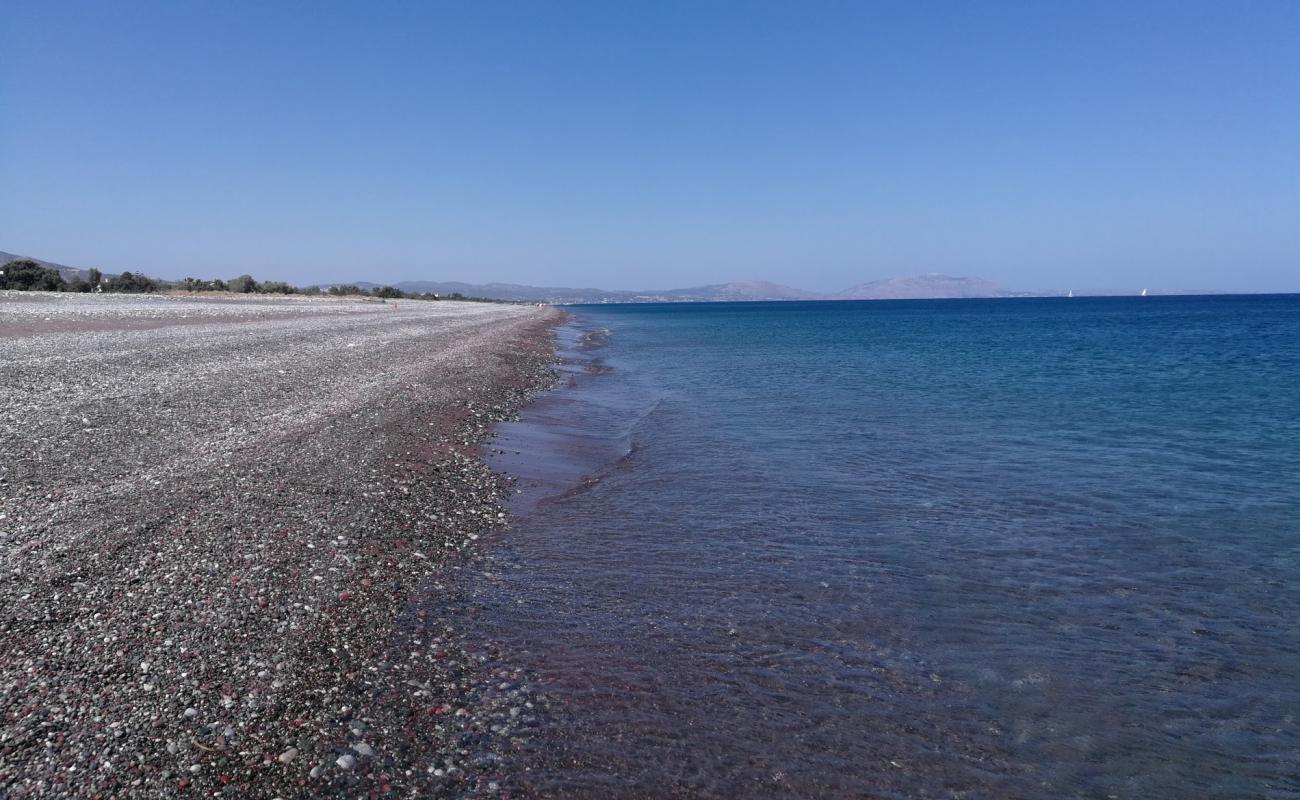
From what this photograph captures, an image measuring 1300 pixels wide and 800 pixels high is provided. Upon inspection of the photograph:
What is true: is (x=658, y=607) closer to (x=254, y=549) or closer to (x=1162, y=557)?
(x=254, y=549)

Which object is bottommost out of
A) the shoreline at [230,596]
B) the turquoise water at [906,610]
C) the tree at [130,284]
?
the turquoise water at [906,610]

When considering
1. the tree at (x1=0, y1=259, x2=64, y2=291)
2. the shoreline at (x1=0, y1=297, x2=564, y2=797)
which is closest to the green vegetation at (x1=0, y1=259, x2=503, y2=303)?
the tree at (x1=0, y1=259, x2=64, y2=291)

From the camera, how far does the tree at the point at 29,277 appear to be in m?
59.5

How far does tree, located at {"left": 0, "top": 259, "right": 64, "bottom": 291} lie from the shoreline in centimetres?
6214

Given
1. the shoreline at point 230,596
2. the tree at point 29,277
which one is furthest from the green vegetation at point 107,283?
the shoreline at point 230,596

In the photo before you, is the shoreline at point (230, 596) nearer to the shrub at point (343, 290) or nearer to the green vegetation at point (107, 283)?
the green vegetation at point (107, 283)

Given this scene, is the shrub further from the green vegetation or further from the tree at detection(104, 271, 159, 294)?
the tree at detection(104, 271, 159, 294)

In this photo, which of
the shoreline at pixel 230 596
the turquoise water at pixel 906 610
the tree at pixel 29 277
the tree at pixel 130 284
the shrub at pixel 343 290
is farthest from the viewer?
the shrub at pixel 343 290

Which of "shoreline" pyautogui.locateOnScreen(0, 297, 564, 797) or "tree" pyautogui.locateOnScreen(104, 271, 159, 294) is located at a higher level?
"tree" pyautogui.locateOnScreen(104, 271, 159, 294)

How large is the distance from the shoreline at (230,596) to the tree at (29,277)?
204 feet

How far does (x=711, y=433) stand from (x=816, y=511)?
21.0ft

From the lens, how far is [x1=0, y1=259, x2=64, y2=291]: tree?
59500 mm

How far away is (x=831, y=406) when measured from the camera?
21328 mm

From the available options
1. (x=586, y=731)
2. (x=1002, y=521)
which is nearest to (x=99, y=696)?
(x=586, y=731)
